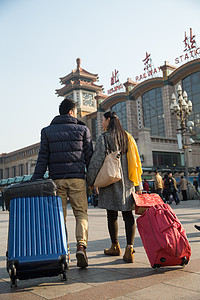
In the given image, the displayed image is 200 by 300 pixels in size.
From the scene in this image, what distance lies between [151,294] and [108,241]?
291 centimetres

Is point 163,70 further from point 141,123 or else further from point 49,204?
point 49,204

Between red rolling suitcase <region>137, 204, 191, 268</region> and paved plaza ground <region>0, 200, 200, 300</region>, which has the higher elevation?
red rolling suitcase <region>137, 204, 191, 268</region>

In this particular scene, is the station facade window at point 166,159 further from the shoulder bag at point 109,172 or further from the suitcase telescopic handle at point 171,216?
the suitcase telescopic handle at point 171,216

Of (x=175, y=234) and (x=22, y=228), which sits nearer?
(x=22, y=228)

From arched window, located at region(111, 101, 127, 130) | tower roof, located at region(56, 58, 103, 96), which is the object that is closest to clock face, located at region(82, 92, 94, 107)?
tower roof, located at region(56, 58, 103, 96)

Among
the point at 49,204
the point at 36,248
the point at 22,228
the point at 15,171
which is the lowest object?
the point at 36,248

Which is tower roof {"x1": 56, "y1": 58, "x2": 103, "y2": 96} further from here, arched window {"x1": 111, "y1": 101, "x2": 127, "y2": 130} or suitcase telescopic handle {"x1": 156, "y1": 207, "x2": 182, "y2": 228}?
suitcase telescopic handle {"x1": 156, "y1": 207, "x2": 182, "y2": 228}

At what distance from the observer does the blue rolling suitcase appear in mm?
2631

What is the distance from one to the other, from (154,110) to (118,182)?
138 feet

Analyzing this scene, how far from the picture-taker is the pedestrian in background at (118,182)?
12.2 feet

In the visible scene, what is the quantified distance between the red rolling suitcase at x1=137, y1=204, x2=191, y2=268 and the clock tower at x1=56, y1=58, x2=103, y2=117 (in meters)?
74.1

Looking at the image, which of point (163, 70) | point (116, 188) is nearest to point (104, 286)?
point (116, 188)

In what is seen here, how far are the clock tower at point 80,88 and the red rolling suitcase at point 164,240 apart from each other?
74143mm

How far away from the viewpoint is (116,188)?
12.4 ft
